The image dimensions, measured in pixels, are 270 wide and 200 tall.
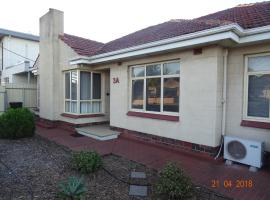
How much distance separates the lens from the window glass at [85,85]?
10.2m

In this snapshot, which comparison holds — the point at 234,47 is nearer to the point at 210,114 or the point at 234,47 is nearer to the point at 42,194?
the point at 210,114

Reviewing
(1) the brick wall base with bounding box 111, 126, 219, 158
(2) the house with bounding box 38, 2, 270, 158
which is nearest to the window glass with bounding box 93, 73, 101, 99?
(2) the house with bounding box 38, 2, 270, 158

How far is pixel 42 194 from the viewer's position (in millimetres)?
3953

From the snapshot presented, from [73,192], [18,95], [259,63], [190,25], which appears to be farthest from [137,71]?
[18,95]

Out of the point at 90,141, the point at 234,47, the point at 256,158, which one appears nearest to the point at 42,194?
the point at 90,141

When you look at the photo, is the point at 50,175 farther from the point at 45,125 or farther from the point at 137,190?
the point at 45,125

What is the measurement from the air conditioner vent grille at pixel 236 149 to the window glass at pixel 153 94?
2.72 metres

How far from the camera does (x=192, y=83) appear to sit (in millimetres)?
6391

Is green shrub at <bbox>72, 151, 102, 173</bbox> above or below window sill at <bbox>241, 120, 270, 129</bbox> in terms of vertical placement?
below

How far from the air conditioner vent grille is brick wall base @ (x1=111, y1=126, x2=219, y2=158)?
1.34 ft

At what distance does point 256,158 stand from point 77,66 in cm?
782

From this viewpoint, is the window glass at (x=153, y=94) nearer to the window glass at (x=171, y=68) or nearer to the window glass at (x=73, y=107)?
the window glass at (x=171, y=68)

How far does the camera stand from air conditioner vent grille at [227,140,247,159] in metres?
5.43

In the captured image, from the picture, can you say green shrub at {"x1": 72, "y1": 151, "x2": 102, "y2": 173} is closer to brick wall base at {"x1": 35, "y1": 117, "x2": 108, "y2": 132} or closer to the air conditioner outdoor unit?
the air conditioner outdoor unit
